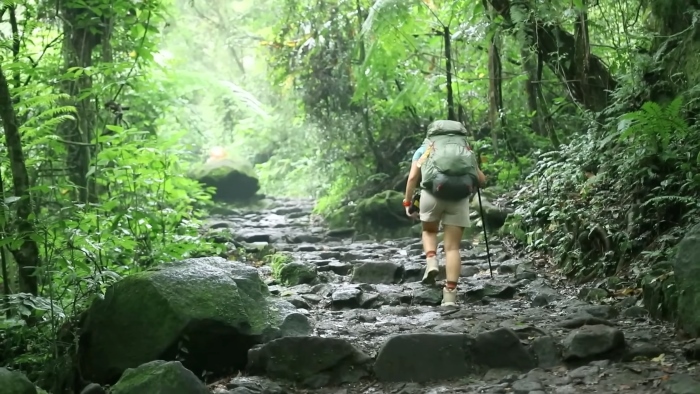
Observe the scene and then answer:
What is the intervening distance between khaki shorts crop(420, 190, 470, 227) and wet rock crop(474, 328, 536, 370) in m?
2.08

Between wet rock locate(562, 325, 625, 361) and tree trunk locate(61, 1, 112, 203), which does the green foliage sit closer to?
wet rock locate(562, 325, 625, 361)

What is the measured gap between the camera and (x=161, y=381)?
3662 mm

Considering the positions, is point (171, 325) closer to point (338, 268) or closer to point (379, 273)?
point (379, 273)

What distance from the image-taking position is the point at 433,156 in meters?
6.24

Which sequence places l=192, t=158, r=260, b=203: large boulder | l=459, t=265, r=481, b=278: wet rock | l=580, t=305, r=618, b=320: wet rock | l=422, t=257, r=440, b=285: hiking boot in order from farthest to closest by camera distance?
l=192, t=158, r=260, b=203: large boulder, l=459, t=265, r=481, b=278: wet rock, l=422, t=257, r=440, b=285: hiking boot, l=580, t=305, r=618, b=320: wet rock

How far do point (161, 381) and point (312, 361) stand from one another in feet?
3.57

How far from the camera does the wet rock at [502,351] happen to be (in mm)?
4289

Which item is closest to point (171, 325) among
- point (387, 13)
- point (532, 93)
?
point (387, 13)

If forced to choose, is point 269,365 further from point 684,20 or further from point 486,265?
point 684,20

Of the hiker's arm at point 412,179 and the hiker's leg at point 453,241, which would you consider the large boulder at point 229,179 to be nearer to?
the hiker's arm at point 412,179

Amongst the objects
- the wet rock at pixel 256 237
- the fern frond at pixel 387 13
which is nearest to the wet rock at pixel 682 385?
the fern frond at pixel 387 13

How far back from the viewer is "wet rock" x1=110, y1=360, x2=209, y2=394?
3.65 m

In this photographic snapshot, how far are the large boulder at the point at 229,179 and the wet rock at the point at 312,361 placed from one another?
15.3 meters

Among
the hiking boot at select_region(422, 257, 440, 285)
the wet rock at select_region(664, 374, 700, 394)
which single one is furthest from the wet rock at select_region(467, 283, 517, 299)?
the wet rock at select_region(664, 374, 700, 394)
